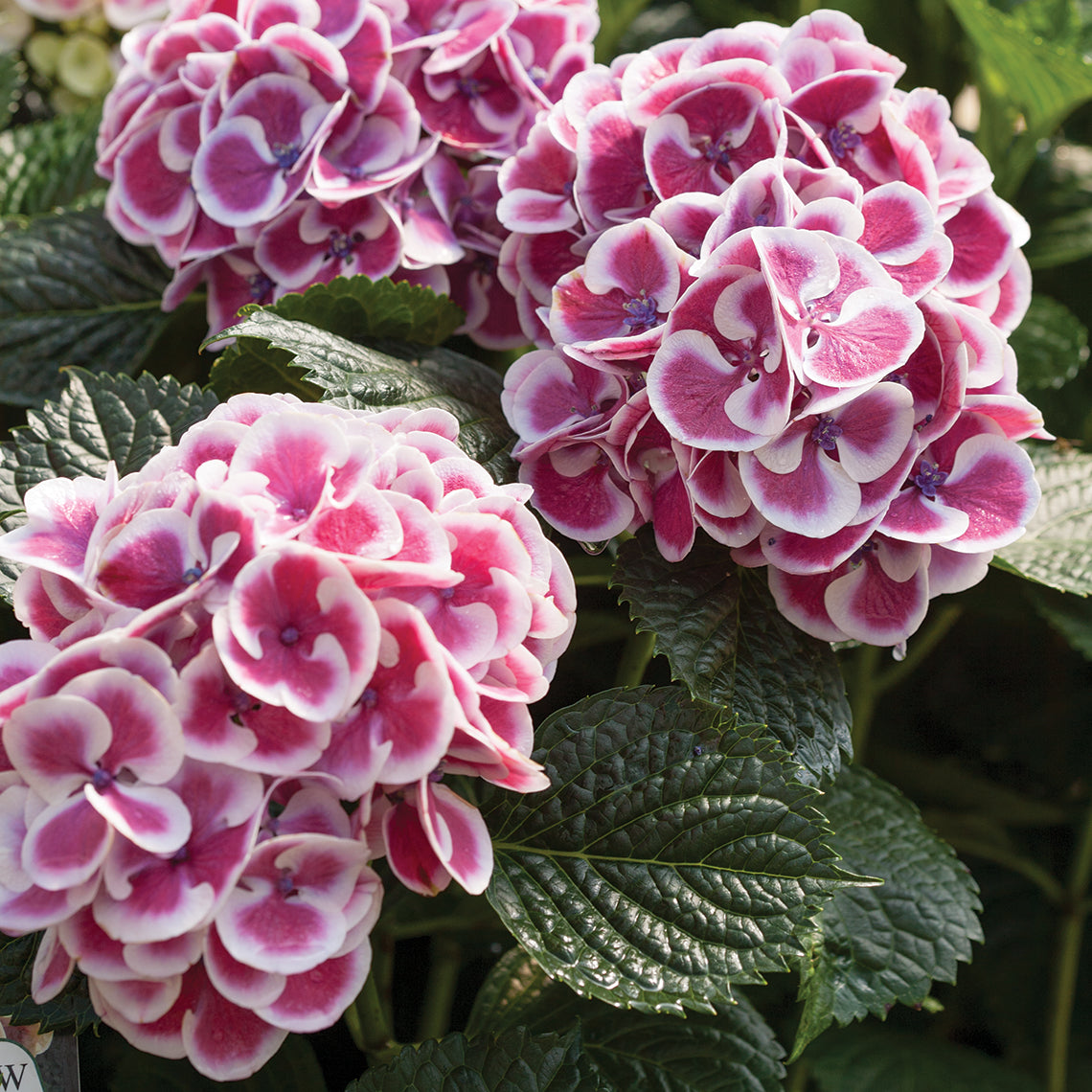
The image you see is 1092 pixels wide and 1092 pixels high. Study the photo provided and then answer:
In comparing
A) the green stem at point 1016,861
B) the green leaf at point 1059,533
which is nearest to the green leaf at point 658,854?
the green leaf at point 1059,533

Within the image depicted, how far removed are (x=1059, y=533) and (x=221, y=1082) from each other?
680mm

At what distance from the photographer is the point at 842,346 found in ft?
1.82

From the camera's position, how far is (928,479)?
62 cm

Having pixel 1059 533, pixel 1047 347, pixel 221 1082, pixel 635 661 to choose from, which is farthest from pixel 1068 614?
pixel 221 1082

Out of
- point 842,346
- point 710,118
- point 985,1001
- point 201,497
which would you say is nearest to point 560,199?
point 710,118

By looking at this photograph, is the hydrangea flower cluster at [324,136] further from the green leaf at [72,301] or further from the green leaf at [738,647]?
the green leaf at [738,647]

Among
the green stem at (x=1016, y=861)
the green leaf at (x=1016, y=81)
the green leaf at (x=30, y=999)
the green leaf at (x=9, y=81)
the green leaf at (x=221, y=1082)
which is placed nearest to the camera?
the green leaf at (x=30, y=999)

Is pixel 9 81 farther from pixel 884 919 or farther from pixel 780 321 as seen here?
pixel 884 919

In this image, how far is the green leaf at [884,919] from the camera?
672 mm

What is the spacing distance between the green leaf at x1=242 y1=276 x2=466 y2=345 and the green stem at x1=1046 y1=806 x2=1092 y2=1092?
2.76 ft

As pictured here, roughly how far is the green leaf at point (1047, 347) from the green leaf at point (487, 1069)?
630mm

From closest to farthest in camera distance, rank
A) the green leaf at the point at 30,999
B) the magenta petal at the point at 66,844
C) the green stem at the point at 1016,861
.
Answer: the magenta petal at the point at 66,844
the green leaf at the point at 30,999
the green stem at the point at 1016,861

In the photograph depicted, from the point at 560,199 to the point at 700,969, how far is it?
448 millimetres

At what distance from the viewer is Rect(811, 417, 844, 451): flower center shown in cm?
59
